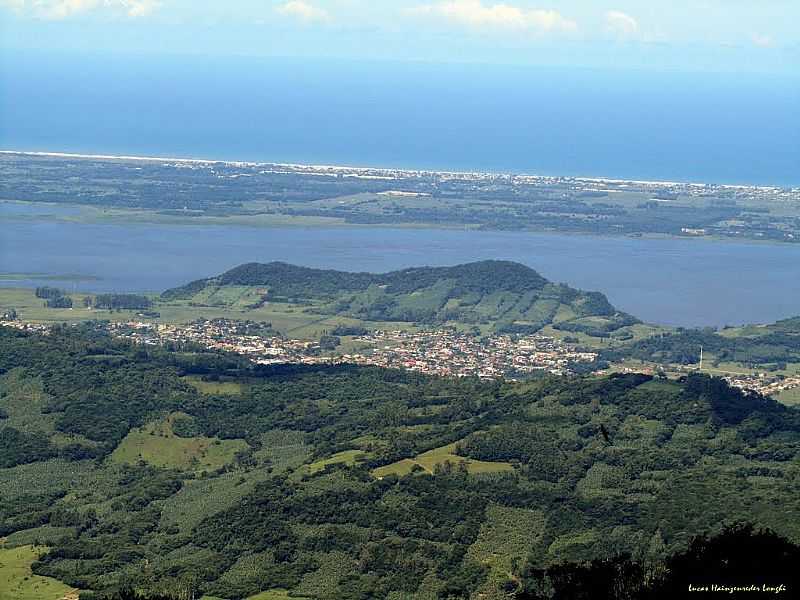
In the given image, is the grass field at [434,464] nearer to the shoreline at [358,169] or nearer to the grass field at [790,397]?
the grass field at [790,397]

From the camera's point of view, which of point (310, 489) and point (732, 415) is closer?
point (310, 489)

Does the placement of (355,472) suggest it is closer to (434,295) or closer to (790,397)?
(790,397)

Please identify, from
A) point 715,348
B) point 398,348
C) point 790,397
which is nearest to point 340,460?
point 790,397

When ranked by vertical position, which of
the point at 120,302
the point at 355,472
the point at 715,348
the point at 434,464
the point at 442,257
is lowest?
the point at 120,302

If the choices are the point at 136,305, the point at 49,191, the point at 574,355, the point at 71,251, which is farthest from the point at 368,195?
the point at 574,355

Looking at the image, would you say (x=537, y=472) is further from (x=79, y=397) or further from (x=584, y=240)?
(x=584, y=240)
